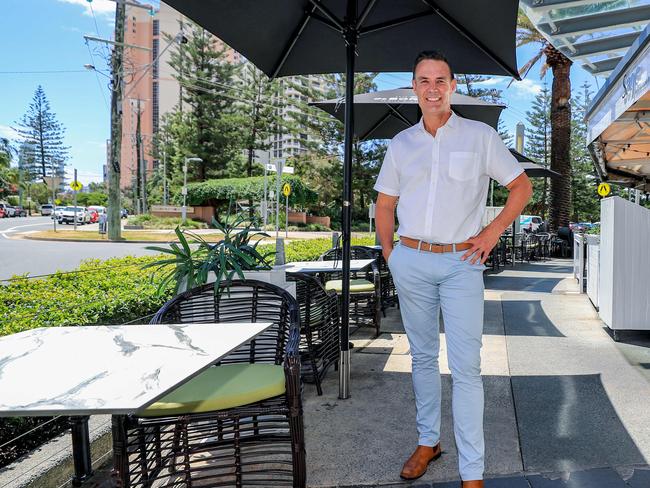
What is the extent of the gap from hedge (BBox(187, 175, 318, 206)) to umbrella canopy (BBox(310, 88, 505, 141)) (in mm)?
26217

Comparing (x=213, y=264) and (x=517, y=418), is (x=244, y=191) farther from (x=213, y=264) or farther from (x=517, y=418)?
(x=517, y=418)

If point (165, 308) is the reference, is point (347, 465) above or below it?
below

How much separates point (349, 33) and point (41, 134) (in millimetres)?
77311

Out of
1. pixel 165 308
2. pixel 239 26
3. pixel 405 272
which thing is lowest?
A: pixel 165 308

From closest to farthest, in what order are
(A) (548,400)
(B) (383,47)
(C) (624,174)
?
(A) (548,400) → (B) (383,47) → (C) (624,174)

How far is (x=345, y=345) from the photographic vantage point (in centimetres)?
321

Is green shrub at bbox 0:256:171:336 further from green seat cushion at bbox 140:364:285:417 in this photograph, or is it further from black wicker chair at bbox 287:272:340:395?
green seat cushion at bbox 140:364:285:417

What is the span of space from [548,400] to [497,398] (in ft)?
0.97

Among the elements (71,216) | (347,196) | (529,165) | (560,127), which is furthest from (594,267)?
(71,216)

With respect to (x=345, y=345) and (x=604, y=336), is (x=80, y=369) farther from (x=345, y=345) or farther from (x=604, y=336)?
(x=604, y=336)

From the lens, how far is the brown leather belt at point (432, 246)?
2.05 meters

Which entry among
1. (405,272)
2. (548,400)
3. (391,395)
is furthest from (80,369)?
(548,400)

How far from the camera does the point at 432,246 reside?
6.82 feet

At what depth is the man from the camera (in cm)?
202
